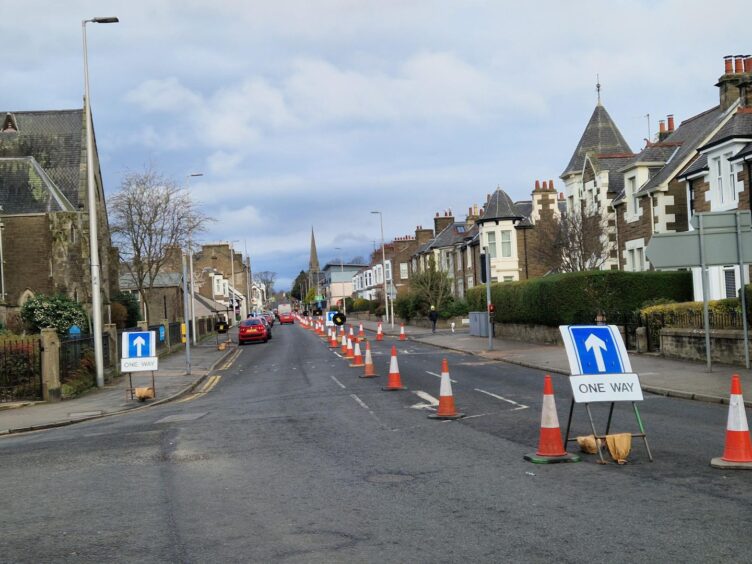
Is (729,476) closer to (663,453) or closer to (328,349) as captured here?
(663,453)

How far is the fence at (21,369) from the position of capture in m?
21.7

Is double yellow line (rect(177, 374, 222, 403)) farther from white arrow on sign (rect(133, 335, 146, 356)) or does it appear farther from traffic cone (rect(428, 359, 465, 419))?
traffic cone (rect(428, 359, 465, 419))

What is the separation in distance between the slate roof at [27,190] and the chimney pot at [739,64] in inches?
1392

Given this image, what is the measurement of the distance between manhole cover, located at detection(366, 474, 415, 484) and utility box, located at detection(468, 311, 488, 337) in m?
32.4

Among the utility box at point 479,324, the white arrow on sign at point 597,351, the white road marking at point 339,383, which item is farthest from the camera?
the utility box at point 479,324

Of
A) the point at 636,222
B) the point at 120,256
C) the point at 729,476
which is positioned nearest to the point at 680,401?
the point at 729,476

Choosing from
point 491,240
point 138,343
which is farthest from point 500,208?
point 138,343

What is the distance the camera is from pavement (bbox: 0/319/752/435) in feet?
53.9

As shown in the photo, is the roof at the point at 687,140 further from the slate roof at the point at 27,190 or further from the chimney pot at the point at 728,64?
the slate roof at the point at 27,190

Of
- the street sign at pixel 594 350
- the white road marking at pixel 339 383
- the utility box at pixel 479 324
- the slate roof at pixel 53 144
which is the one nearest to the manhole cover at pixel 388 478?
the street sign at pixel 594 350

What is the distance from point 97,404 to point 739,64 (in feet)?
93.2

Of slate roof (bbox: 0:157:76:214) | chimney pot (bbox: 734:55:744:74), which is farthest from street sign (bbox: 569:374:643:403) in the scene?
slate roof (bbox: 0:157:76:214)

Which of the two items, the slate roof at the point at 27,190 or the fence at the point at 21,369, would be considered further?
the slate roof at the point at 27,190

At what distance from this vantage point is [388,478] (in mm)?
8820
